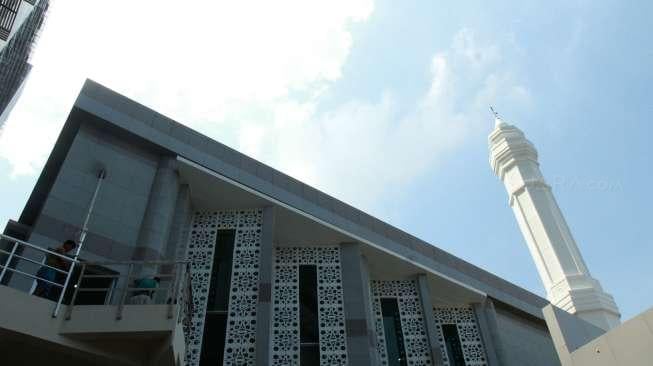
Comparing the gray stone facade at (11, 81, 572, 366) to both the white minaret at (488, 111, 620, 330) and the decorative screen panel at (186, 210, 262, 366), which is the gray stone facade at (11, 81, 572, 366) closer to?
the decorative screen panel at (186, 210, 262, 366)

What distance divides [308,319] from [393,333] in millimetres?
2022

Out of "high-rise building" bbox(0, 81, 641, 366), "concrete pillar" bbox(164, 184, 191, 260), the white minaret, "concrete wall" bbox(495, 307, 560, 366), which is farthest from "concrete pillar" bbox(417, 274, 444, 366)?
the white minaret

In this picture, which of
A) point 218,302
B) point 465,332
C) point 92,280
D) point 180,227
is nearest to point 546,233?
point 465,332

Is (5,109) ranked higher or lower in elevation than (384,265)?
higher

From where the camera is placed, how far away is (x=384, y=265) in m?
12.3

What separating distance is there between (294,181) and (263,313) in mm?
3220

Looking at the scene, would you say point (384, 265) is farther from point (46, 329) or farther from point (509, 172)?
point (509, 172)

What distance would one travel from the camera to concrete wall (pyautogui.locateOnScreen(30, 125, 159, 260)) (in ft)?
28.3

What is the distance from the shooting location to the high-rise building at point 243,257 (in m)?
8.96

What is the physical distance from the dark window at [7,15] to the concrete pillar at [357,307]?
8711 millimetres

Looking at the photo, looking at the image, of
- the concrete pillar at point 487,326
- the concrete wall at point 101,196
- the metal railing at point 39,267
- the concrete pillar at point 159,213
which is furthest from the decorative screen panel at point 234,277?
the concrete pillar at point 487,326

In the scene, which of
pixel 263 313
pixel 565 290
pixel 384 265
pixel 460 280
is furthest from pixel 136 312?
pixel 565 290

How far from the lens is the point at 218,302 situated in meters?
10.2

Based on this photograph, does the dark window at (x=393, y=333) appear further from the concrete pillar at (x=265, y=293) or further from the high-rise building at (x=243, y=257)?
the concrete pillar at (x=265, y=293)
